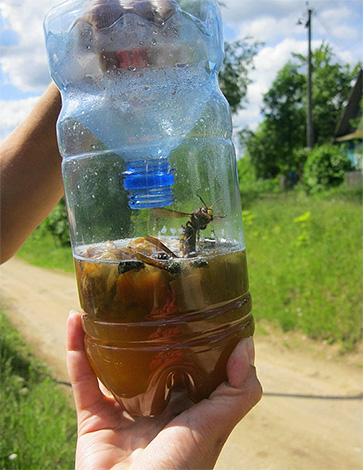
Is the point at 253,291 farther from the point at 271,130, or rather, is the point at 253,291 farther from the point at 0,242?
the point at 271,130

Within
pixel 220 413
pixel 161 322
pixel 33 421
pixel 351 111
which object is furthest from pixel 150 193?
pixel 351 111

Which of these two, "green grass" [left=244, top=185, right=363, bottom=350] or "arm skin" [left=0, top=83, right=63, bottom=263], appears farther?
A: "green grass" [left=244, top=185, right=363, bottom=350]

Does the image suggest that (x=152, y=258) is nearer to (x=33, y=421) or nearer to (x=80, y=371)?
(x=80, y=371)

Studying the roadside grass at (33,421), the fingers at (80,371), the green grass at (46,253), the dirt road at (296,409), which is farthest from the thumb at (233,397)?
the green grass at (46,253)

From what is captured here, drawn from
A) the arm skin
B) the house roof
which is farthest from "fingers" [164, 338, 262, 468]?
the house roof

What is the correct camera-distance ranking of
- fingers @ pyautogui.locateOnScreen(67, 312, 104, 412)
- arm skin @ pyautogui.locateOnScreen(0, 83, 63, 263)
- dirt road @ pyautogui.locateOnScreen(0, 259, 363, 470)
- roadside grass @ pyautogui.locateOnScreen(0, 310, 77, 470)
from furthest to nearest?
1. dirt road @ pyautogui.locateOnScreen(0, 259, 363, 470)
2. roadside grass @ pyautogui.locateOnScreen(0, 310, 77, 470)
3. arm skin @ pyautogui.locateOnScreen(0, 83, 63, 263)
4. fingers @ pyautogui.locateOnScreen(67, 312, 104, 412)

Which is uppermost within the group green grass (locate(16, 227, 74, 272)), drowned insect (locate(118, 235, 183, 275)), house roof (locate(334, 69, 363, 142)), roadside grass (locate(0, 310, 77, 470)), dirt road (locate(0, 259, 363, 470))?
house roof (locate(334, 69, 363, 142))

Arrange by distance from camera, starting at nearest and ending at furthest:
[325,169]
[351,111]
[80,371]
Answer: [80,371] → [325,169] → [351,111]

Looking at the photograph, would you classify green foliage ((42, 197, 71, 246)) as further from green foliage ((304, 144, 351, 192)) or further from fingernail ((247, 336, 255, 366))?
fingernail ((247, 336, 255, 366))
